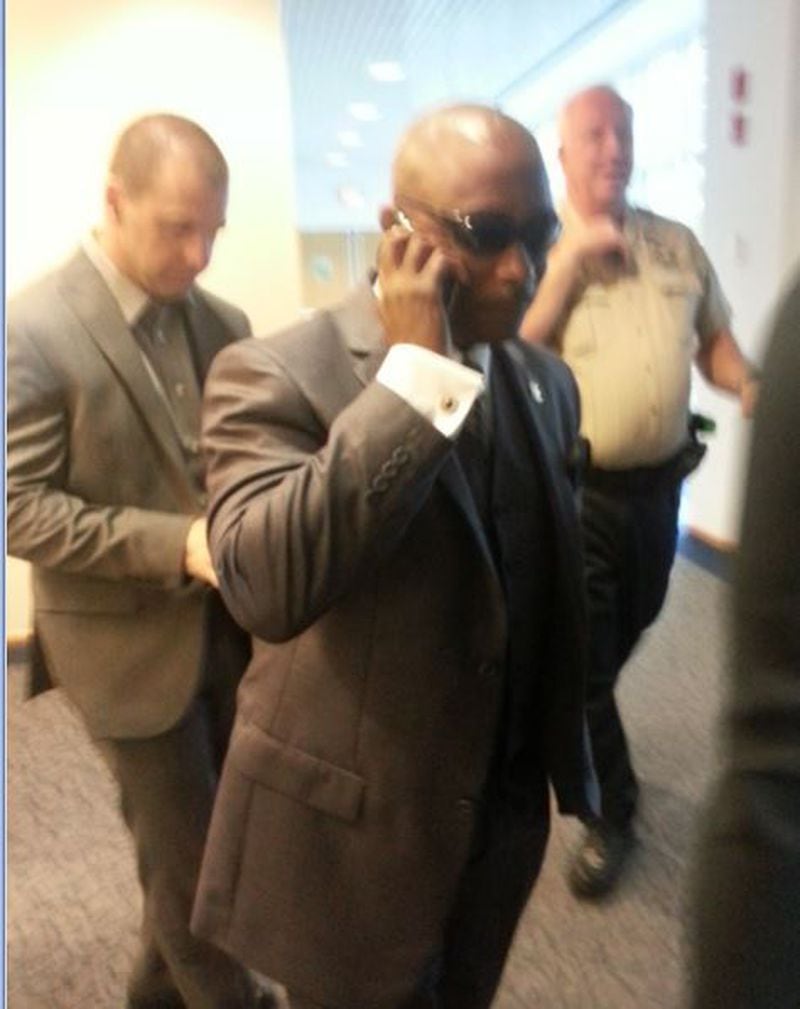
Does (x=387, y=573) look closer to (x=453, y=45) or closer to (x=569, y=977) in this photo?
(x=569, y=977)

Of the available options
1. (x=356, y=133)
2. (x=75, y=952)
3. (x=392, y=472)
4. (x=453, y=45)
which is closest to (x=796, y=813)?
(x=392, y=472)

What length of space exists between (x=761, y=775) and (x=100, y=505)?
89 centimetres

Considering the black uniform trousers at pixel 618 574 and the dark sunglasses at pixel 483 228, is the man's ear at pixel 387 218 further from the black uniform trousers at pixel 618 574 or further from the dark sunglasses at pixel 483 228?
the black uniform trousers at pixel 618 574

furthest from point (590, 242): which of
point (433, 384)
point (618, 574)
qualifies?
point (433, 384)

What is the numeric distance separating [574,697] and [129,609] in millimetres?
579

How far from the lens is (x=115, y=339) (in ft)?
3.73

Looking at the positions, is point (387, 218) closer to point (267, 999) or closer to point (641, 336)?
point (641, 336)

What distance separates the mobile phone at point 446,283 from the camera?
0.80 metres

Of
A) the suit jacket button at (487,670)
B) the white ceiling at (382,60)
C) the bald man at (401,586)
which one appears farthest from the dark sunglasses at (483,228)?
the white ceiling at (382,60)

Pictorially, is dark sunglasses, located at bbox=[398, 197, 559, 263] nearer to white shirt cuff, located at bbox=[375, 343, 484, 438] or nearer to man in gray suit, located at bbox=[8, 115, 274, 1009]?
white shirt cuff, located at bbox=[375, 343, 484, 438]

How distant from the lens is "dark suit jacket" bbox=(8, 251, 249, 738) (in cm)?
111

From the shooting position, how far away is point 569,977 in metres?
1.68

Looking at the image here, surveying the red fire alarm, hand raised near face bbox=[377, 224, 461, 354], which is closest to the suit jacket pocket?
hand raised near face bbox=[377, 224, 461, 354]

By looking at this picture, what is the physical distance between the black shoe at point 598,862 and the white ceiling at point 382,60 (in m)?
1.25
